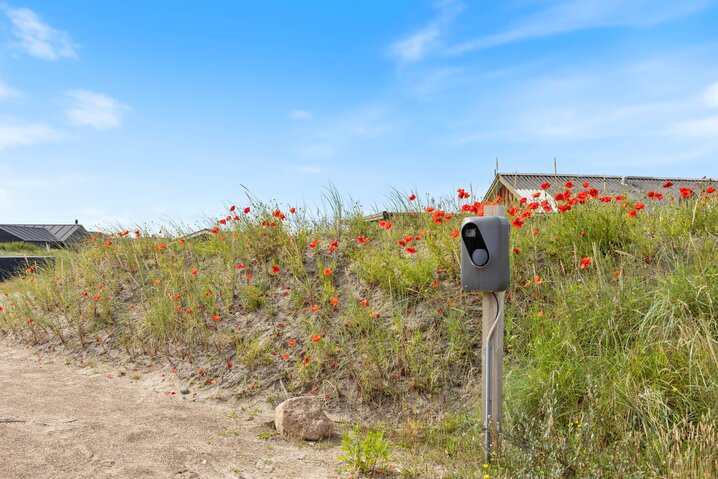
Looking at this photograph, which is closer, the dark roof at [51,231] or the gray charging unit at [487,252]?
the gray charging unit at [487,252]

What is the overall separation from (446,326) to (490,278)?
183 cm

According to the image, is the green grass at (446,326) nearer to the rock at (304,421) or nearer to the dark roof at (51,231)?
the rock at (304,421)

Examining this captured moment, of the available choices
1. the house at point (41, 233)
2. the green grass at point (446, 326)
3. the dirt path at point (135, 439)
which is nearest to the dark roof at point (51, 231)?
the house at point (41, 233)

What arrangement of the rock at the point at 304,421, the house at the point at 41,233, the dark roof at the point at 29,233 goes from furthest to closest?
the dark roof at the point at 29,233, the house at the point at 41,233, the rock at the point at 304,421

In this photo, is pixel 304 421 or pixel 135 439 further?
pixel 304 421

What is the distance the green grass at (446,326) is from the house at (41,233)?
23.0 metres

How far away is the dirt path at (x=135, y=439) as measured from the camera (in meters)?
3.91

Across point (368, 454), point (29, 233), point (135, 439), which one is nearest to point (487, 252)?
point (368, 454)

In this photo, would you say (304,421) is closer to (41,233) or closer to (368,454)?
(368,454)

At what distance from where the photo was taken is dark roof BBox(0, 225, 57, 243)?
30.2 m

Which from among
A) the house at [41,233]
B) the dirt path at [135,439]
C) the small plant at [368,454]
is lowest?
the dirt path at [135,439]

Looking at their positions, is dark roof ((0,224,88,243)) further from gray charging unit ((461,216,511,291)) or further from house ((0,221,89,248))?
gray charging unit ((461,216,511,291))

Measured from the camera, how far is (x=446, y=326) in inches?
217

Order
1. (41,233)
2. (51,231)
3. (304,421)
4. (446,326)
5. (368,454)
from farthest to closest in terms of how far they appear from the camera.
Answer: (51,231)
(41,233)
(446,326)
(304,421)
(368,454)
